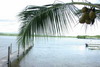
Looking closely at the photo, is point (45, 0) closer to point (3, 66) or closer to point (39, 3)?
point (39, 3)

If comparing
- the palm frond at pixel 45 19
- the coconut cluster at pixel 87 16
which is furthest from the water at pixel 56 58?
the coconut cluster at pixel 87 16

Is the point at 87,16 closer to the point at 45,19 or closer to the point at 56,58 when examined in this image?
the point at 45,19

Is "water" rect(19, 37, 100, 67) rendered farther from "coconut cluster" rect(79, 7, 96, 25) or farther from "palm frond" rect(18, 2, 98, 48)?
"coconut cluster" rect(79, 7, 96, 25)

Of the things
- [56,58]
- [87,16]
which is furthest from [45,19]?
[56,58]

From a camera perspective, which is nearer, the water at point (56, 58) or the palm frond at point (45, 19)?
the palm frond at point (45, 19)

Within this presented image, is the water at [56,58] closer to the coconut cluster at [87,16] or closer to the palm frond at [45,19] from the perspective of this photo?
the palm frond at [45,19]

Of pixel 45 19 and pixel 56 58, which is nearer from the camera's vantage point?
pixel 45 19

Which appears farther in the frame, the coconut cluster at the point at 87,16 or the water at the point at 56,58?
the water at the point at 56,58

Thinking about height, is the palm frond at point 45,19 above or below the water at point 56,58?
above

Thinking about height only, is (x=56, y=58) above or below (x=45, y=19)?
below

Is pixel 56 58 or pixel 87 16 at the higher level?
pixel 87 16

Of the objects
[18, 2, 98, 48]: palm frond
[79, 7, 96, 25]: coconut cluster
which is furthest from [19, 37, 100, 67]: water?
[79, 7, 96, 25]: coconut cluster

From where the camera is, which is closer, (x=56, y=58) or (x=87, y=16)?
(x=87, y=16)

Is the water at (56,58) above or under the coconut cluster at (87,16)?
under
